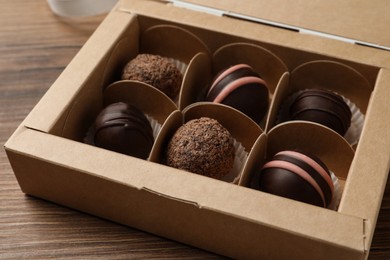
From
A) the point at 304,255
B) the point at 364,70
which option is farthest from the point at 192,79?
the point at 304,255

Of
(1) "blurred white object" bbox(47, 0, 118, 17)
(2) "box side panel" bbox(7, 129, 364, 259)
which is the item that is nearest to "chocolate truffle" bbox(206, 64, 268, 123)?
(2) "box side panel" bbox(7, 129, 364, 259)

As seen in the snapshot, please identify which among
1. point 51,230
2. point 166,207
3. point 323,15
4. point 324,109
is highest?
point 323,15

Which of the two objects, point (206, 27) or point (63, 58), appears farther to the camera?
point (63, 58)

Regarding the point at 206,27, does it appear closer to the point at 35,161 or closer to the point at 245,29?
the point at 245,29

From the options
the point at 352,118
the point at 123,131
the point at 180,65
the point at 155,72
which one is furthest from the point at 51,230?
the point at 352,118

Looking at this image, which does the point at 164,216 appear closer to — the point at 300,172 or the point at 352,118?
the point at 300,172

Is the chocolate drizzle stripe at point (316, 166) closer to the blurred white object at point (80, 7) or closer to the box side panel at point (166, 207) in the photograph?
the box side panel at point (166, 207)
